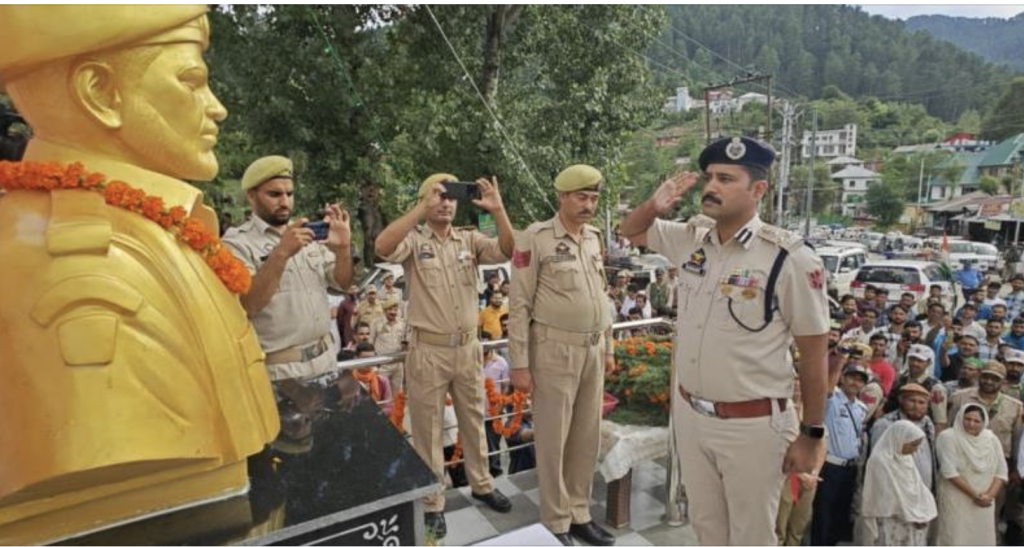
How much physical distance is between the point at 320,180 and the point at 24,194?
30.7 feet

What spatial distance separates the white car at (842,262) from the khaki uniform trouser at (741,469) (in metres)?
14.6

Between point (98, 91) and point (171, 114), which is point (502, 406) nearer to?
point (171, 114)

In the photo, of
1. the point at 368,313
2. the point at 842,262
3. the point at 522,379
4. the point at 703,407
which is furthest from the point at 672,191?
the point at 842,262

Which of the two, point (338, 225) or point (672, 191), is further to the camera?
point (338, 225)

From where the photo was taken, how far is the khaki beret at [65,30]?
5.13 feet

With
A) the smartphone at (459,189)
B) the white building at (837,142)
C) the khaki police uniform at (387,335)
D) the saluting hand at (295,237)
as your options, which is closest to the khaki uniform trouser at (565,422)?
the smartphone at (459,189)

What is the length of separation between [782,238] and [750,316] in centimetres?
33

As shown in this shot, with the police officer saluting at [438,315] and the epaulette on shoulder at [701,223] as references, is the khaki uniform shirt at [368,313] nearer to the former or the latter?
the police officer saluting at [438,315]

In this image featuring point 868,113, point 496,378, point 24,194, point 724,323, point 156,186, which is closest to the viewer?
point 24,194

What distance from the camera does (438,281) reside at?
335 centimetres

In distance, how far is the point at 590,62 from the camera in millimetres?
9977

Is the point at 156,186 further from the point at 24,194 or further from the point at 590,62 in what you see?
the point at 590,62

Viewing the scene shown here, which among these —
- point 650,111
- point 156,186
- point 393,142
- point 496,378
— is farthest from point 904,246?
point 156,186

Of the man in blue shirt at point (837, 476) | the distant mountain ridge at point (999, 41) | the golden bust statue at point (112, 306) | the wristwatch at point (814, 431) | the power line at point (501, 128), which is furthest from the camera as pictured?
the distant mountain ridge at point (999, 41)
